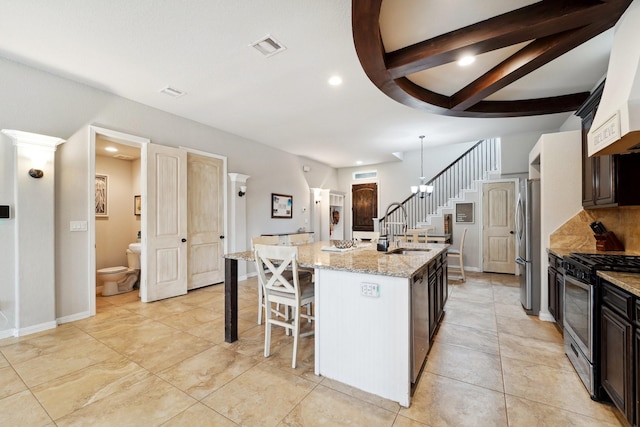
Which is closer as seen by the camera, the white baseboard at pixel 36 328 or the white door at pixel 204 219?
the white baseboard at pixel 36 328

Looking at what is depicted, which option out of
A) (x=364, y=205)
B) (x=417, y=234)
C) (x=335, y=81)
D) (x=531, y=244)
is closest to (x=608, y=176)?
(x=531, y=244)

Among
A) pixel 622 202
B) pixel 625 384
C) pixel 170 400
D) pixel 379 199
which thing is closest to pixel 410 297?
pixel 625 384

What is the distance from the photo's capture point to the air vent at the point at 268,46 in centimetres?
252

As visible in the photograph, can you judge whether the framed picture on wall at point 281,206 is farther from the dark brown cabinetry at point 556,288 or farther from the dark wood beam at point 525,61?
the dark brown cabinetry at point 556,288

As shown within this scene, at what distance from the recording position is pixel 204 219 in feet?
15.6

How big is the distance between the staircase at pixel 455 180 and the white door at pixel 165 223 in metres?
4.32

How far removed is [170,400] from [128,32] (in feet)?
9.88

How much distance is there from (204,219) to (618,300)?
4.93m

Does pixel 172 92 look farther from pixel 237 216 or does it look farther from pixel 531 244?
pixel 531 244

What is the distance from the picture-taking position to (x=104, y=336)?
288 cm

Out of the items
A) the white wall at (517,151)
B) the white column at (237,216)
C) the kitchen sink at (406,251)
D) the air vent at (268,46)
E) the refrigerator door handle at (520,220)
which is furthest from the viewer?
the white wall at (517,151)

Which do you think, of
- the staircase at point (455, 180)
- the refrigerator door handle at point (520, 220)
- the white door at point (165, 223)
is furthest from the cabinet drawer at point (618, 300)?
the white door at point (165, 223)

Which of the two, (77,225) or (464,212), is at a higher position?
(464,212)

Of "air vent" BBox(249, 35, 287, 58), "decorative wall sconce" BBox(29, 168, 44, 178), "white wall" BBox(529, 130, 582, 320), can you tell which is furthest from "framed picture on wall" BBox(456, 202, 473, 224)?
"decorative wall sconce" BBox(29, 168, 44, 178)
